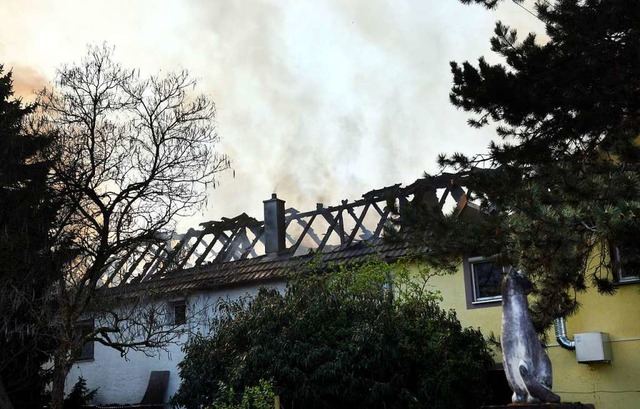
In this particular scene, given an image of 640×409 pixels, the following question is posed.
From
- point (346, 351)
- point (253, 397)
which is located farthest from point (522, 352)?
point (346, 351)

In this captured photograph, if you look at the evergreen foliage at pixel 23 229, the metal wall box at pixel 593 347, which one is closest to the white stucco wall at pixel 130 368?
the evergreen foliage at pixel 23 229

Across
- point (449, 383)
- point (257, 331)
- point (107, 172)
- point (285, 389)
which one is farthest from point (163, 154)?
point (449, 383)

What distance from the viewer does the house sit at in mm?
17297

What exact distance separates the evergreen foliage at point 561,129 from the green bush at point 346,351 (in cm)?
412

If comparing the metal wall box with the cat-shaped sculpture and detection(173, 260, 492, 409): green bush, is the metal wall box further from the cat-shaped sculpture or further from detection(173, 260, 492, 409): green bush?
the cat-shaped sculpture

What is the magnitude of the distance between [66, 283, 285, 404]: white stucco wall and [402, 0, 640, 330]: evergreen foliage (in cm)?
1100

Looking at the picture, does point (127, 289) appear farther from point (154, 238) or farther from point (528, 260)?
point (528, 260)

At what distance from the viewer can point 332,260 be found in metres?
23.0

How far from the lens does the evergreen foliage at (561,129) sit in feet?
40.0

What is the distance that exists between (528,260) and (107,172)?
8.65 meters

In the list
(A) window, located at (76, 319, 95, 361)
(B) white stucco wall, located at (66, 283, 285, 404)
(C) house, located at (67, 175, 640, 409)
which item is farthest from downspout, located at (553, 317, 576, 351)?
(A) window, located at (76, 319, 95, 361)

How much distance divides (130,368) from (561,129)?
1659 cm

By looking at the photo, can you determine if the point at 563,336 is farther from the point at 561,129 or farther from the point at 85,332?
the point at 85,332

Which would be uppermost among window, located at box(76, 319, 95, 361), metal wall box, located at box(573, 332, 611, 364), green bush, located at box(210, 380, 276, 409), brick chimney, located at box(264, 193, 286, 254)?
brick chimney, located at box(264, 193, 286, 254)
